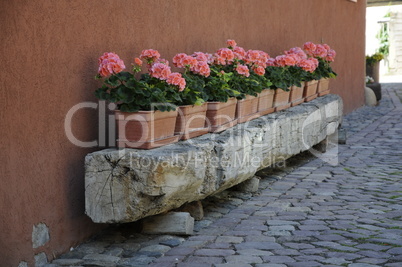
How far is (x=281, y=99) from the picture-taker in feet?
21.6

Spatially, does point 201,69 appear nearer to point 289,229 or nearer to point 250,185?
point 250,185

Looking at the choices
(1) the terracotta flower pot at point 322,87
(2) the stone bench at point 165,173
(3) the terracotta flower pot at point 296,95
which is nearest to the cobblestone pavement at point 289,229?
(2) the stone bench at point 165,173

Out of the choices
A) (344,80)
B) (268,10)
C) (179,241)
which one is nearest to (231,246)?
(179,241)

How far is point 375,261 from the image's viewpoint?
147 inches

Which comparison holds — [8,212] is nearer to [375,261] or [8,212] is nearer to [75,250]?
[75,250]

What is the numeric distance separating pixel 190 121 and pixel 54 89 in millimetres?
1098

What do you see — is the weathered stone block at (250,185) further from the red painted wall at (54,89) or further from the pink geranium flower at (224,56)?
the red painted wall at (54,89)

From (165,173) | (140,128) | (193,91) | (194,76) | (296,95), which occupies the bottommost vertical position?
(165,173)

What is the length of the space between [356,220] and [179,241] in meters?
1.34

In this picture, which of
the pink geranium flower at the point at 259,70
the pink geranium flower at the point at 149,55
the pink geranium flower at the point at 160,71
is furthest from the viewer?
the pink geranium flower at the point at 259,70

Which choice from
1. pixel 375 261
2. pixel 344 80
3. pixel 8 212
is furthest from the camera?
pixel 344 80

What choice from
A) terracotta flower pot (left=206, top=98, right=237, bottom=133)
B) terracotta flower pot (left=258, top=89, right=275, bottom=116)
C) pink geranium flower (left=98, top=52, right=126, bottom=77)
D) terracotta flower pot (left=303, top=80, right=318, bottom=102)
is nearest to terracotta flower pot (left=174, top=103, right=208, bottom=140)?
terracotta flower pot (left=206, top=98, right=237, bottom=133)

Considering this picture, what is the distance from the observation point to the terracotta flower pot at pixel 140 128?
13.4 ft

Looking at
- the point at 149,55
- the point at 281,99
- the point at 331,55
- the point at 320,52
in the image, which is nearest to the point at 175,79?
the point at 149,55
